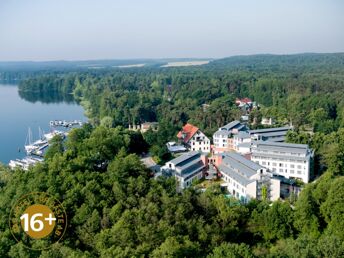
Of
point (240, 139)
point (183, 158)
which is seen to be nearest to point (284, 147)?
point (240, 139)

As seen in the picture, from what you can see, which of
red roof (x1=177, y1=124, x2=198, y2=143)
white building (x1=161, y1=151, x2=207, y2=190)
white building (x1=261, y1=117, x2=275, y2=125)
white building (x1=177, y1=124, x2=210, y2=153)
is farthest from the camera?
white building (x1=261, y1=117, x2=275, y2=125)

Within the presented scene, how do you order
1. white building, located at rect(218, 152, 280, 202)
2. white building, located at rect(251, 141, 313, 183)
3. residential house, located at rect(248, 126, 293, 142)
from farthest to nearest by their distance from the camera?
residential house, located at rect(248, 126, 293, 142)
white building, located at rect(251, 141, 313, 183)
white building, located at rect(218, 152, 280, 202)

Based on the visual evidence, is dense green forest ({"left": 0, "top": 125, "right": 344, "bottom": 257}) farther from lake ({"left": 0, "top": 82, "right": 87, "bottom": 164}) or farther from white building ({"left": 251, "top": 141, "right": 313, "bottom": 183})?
lake ({"left": 0, "top": 82, "right": 87, "bottom": 164})

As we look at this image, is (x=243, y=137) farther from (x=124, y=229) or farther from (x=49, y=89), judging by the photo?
(x=49, y=89)

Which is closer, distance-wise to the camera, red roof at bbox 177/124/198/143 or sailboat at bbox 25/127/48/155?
red roof at bbox 177/124/198/143

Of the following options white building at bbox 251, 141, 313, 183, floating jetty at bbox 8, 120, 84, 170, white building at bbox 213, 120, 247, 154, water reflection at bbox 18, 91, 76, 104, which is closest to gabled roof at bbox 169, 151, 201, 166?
white building at bbox 251, 141, 313, 183

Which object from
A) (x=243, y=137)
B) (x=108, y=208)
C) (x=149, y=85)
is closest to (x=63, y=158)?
(x=108, y=208)

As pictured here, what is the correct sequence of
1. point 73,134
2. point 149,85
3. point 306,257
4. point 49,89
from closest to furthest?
point 306,257
point 73,134
point 149,85
point 49,89
